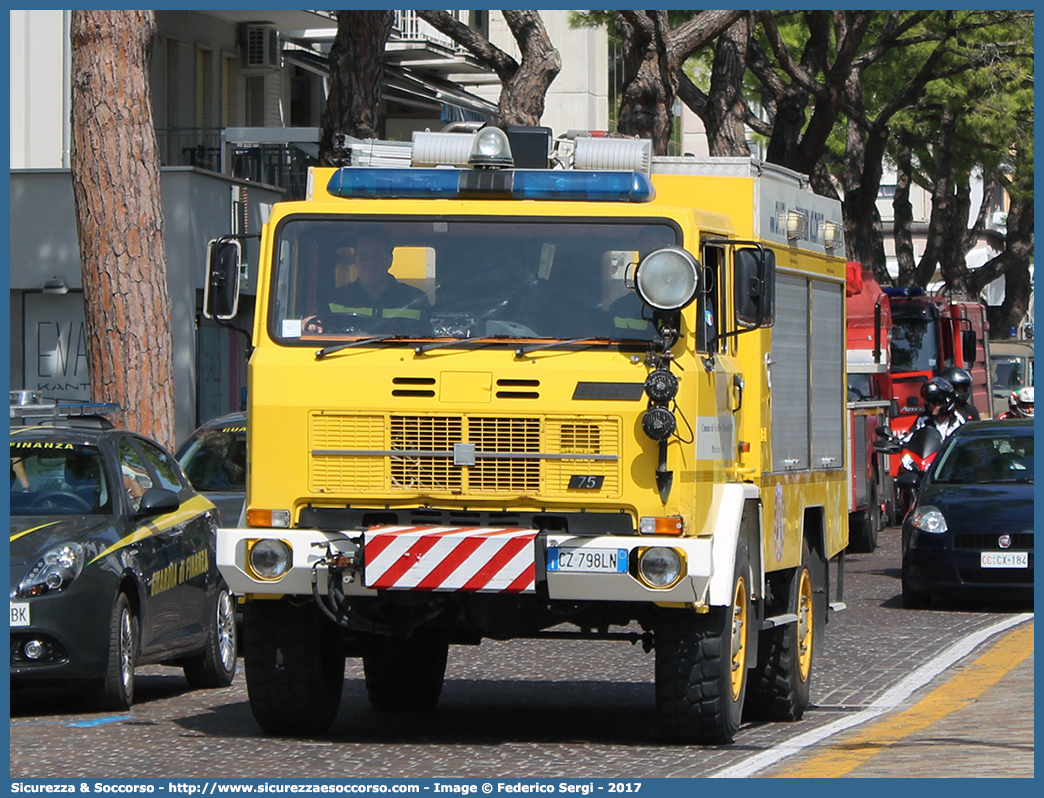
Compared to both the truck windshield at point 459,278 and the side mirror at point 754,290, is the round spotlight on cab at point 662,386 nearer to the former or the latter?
the truck windshield at point 459,278

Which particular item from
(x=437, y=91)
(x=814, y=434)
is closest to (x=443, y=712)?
(x=814, y=434)

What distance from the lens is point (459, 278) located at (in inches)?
347

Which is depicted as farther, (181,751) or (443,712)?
(443,712)

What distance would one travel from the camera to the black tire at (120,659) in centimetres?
1020

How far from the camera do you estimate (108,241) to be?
52.7ft

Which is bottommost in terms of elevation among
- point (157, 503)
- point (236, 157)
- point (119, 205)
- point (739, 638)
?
point (739, 638)

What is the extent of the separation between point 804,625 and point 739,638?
1.65 metres

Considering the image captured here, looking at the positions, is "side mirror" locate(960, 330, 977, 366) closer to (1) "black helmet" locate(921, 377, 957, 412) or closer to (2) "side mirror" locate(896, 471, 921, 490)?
(1) "black helmet" locate(921, 377, 957, 412)

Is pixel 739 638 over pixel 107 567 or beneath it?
beneath

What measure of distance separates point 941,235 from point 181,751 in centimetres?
3576

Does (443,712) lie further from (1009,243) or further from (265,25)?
(1009,243)

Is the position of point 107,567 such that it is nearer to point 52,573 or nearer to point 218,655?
point 52,573

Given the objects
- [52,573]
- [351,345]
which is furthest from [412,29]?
[351,345]

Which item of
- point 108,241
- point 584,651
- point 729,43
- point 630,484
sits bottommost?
point 584,651
